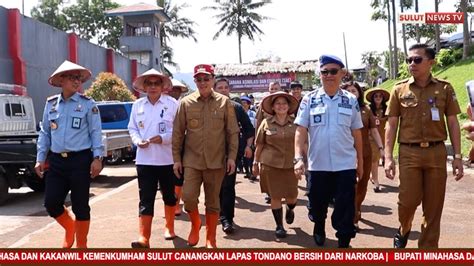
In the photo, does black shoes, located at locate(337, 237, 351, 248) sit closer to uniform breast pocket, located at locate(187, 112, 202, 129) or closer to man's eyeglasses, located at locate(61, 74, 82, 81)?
uniform breast pocket, located at locate(187, 112, 202, 129)

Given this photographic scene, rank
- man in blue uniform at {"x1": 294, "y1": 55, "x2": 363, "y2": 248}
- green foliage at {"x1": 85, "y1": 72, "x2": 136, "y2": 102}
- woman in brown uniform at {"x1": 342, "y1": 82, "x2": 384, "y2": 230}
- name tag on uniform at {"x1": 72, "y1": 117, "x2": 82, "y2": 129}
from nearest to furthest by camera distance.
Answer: man in blue uniform at {"x1": 294, "y1": 55, "x2": 363, "y2": 248} → name tag on uniform at {"x1": 72, "y1": 117, "x2": 82, "y2": 129} → woman in brown uniform at {"x1": 342, "y1": 82, "x2": 384, "y2": 230} → green foliage at {"x1": 85, "y1": 72, "x2": 136, "y2": 102}

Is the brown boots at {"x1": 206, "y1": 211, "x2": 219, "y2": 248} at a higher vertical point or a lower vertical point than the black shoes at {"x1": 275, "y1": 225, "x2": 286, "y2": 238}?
higher

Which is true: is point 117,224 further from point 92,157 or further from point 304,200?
point 304,200

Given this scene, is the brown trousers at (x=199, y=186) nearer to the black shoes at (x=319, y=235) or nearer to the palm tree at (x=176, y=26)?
the black shoes at (x=319, y=235)

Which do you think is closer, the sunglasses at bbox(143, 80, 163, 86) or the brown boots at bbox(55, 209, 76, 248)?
the brown boots at bbox(55, 209, 76, 248)

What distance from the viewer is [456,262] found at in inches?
136

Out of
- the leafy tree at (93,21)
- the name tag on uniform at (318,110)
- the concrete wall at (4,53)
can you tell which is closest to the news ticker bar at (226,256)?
the name tag on uniform at (318,110)

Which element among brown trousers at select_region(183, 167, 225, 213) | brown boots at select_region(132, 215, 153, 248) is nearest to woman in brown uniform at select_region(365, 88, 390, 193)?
Answer: brown trousers at select_region(183, 167, 225, 213)

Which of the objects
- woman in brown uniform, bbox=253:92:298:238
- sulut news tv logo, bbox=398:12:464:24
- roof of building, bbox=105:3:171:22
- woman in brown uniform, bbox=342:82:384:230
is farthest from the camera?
roof of building, bbox=105:3:171:22

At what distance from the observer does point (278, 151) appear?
17.9ft

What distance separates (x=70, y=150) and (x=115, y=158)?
341 inches

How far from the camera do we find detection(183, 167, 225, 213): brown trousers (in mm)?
4641

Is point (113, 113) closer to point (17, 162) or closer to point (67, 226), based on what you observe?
point (17, 162)

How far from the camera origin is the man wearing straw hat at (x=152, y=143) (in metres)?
4.83
